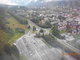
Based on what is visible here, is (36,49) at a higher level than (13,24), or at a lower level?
lower

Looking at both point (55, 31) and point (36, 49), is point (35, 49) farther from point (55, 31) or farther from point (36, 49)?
point (55, 31)

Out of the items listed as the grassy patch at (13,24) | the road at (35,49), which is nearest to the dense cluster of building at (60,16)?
the grassy patch at (13,24)

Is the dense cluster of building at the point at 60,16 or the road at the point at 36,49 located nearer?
the road at the point at 36,49

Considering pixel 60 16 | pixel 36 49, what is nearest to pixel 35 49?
pixel 36 49

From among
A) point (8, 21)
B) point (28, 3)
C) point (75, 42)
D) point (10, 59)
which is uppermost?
point (28, 3)

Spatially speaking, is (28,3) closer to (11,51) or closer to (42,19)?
(42,19)

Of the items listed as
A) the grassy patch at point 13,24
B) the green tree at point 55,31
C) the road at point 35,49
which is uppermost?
the grassy patch at point 13,24

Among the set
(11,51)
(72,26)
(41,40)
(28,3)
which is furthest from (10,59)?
(72,26)

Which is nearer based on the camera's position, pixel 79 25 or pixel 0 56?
pixel 0 56

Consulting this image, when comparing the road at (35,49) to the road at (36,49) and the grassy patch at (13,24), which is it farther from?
the grassy patch at (13,24)

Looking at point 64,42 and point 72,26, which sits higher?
point 72,26

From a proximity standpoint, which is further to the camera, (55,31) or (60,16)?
(60,16)
